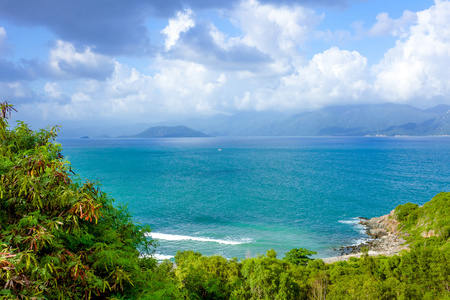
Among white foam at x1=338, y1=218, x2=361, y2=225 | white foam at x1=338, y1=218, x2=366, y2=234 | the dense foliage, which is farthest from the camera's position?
white foam at x1=338, y1=218, x2=361, y2=225

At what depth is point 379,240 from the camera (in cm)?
5503

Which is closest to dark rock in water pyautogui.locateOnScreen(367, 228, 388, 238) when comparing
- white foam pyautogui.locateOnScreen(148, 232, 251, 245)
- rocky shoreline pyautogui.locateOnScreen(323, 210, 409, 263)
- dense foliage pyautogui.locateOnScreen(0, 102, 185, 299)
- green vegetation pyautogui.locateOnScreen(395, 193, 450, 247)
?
rocky shoreline pyautogui.locateOnScreen(323, 210, 409, 263)

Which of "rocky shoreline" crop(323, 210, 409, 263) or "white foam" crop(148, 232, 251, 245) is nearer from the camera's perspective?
"rocky shoreline" crop(323, 210, 409, 263)

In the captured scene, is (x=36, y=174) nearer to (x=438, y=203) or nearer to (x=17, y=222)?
(x=17, y=222)

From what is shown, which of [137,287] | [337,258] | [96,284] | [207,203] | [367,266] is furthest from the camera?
[207,203]

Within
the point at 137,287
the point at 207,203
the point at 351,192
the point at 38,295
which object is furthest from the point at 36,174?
the point at 351,192

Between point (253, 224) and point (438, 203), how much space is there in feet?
117

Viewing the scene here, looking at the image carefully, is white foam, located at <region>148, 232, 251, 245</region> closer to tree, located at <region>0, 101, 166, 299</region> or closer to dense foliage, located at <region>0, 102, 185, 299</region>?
dense foliage, located at <region>0, 102, 185, 299</region>

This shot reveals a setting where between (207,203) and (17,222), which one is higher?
(17,222)

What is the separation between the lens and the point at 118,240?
1084 cm

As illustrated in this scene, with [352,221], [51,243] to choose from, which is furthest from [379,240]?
[51,243]

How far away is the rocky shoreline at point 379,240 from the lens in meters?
47.8

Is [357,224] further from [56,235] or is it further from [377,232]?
[56,235]

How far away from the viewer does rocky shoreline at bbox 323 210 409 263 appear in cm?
4785
